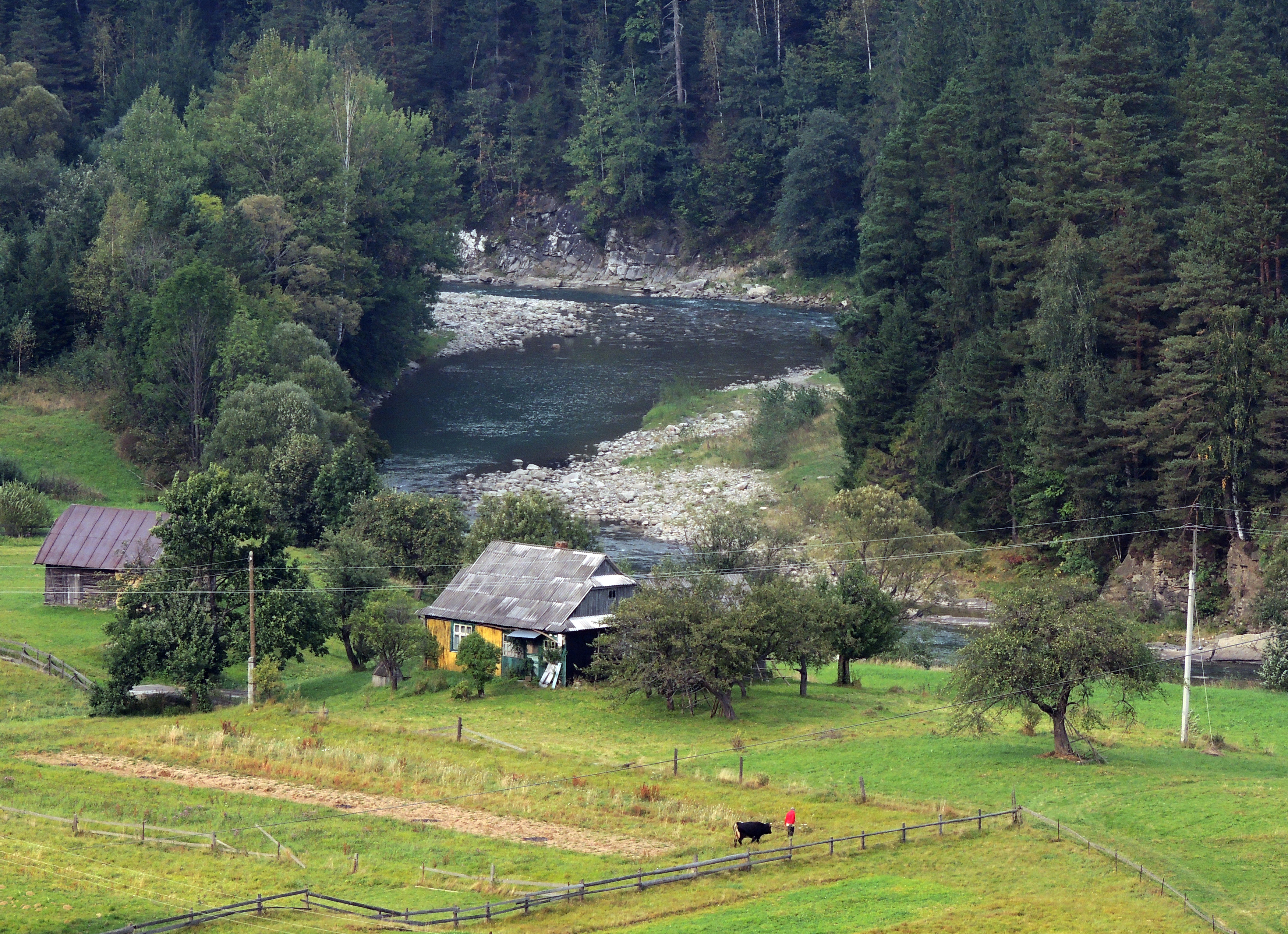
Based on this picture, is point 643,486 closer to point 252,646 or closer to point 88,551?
point 88,551

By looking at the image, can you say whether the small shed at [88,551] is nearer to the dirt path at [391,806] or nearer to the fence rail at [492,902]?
the dirt path at [391,806]

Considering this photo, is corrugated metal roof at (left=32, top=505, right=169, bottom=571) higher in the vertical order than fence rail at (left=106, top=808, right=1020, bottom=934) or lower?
higher

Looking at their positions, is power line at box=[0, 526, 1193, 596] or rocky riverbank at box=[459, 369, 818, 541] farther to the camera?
rocky riverbank at box=[459, 369, 818, 541]

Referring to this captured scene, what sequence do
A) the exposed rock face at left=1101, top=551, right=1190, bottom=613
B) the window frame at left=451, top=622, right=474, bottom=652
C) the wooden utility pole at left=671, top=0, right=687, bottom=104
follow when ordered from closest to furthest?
the window frame at left=451, top=622, right=474, bottom=652 → the exposed rock face at left=1101, top=551, right=1190, bottom=613 → the wooden utility pole at left=671, top=0, right=687, bottom=104

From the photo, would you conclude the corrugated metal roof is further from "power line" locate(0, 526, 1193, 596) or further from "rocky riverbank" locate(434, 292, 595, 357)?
"rocky riverbank" locate(434, 292, 595, 357)

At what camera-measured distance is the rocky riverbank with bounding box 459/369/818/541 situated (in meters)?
81.6

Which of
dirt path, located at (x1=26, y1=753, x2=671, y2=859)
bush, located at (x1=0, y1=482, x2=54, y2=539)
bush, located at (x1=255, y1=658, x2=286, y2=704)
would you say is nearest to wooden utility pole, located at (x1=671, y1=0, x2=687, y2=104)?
bush, located at (x1=0, y1=482, x2=54, y2=539)

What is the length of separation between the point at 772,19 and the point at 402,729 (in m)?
142

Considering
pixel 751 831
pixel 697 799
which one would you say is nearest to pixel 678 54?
pixel 697 799

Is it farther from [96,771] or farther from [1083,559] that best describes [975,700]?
[1083,559]

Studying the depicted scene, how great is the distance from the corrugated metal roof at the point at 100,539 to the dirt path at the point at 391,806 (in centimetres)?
1709

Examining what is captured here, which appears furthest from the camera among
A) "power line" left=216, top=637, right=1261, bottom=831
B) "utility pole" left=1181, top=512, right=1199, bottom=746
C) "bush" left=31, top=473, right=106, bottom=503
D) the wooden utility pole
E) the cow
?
the wooden utility pole

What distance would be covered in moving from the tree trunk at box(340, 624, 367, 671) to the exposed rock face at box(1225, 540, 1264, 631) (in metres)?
37.4

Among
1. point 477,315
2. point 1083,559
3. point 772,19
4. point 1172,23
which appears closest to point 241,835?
point 1083,559
